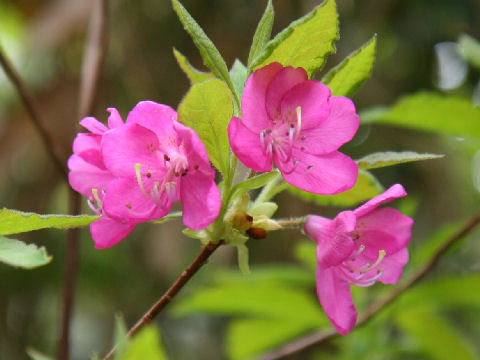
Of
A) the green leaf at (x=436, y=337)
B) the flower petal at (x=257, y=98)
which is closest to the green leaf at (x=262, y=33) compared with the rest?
the flower petal at (x=257, y=98)

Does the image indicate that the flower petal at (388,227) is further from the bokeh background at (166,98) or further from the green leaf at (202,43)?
the bokeh background at (166,98)

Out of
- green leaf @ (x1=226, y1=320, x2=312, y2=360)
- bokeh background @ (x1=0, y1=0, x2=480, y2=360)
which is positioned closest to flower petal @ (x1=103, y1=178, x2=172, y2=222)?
green leaf @ (x1=226, y1=320, x2=312, y2=360)

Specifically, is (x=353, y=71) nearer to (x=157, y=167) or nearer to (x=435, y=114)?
(x=157, y=167)

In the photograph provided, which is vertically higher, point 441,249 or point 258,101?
point 258,101

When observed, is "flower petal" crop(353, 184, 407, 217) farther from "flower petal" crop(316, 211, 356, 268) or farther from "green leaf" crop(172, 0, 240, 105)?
"green leaf" crop(172, 0, 240, 105)

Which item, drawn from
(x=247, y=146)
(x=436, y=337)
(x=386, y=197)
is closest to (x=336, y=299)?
(x=386, y=197)

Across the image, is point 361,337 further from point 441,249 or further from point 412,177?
point 412,177

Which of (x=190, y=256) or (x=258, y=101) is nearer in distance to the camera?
(x=258, y=101)

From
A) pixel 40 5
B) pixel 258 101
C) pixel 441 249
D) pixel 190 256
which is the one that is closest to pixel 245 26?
pixel 40 5
